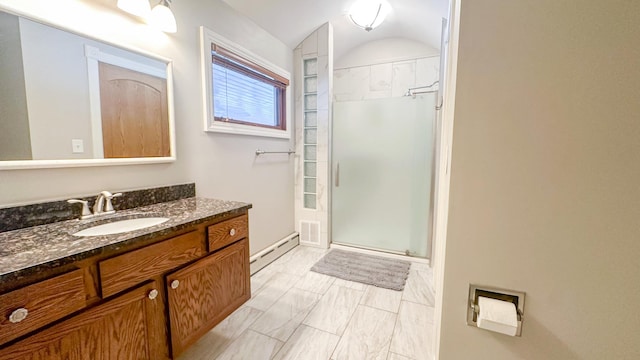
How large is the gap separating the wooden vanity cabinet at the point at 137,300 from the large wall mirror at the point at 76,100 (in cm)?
61

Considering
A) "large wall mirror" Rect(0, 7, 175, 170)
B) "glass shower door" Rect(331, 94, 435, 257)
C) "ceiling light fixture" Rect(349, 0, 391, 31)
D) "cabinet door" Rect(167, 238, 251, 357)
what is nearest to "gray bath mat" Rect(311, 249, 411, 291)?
"glass shower door" Rect(331, 94, 435, 257)

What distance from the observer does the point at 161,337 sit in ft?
3.69

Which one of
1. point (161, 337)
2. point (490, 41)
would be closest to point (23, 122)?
point (161, 337)

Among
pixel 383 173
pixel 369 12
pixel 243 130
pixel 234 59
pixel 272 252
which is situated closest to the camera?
pixel 234 59

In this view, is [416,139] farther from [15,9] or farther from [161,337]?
[15,9]

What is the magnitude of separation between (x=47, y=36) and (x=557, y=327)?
210cm

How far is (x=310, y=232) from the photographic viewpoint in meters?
3.04

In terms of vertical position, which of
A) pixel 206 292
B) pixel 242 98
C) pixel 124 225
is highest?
pixel 242 98

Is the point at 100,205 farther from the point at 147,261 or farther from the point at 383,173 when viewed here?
the point at 383,173

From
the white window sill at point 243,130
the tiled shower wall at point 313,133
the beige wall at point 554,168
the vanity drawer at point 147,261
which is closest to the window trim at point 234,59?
the white window sill at point 243,130

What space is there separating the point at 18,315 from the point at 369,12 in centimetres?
282

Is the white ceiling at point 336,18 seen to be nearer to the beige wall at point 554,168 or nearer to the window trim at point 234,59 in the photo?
the window trim at point 234,59

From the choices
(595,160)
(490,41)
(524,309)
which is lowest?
(524,309)

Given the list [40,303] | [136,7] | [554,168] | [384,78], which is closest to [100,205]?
[40,303]
